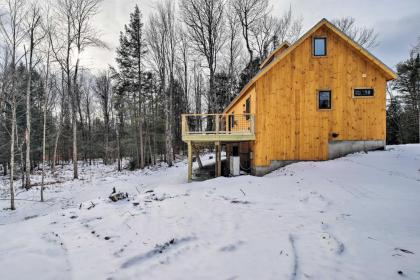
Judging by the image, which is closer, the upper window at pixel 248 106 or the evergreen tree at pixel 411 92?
the upper window at pixel 248 106

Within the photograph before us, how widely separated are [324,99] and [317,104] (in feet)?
1.51

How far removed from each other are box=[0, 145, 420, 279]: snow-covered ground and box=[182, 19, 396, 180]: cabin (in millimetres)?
3034

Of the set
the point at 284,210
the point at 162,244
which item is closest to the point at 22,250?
the point at 162,244

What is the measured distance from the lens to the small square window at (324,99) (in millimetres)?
10555

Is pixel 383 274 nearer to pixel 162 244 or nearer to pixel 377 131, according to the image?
pixel 162 244

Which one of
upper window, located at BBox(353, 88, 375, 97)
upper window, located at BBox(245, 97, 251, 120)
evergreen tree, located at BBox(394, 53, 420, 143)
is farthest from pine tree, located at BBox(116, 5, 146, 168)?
evergreen tree, located at BBox(394, 53, 420, 143)

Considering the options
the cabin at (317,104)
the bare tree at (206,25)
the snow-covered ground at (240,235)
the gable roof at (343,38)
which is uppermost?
the bare tree at (206,25)

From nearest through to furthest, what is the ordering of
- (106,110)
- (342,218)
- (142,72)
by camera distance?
(342,218) < (142,72) < (106,110)

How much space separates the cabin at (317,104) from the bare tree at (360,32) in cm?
1401

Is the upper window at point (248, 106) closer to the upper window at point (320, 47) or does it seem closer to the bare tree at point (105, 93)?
the upper window at point (320, 47)

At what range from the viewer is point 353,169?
8.20 meters

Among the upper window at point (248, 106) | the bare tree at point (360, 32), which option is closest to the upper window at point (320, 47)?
the upper window at point (248, 106)

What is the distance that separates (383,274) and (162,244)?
3313 millimetres

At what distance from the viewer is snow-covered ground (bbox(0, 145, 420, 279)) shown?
9.86 feet
